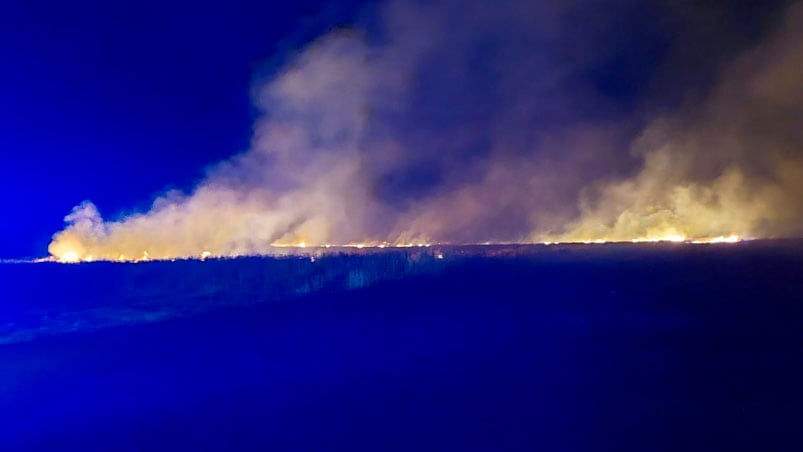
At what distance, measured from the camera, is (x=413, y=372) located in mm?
23266

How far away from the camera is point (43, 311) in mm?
45219

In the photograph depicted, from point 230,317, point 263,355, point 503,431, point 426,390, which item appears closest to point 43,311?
point 230,317

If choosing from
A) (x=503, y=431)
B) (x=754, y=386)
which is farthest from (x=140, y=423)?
(x=754, y=386)

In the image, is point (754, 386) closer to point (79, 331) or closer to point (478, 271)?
point (79, 331)

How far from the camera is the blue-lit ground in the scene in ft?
56.5

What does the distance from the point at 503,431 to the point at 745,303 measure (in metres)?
32.3

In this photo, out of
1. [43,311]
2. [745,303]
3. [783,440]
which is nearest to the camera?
[783,440]

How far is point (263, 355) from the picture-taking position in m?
26.8

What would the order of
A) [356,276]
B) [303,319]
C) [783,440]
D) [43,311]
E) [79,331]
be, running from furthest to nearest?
[356,276], [43,311], [303,319], [79,331], [783,440]

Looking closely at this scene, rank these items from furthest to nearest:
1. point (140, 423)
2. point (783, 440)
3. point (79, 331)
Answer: point (79, 331), point (140, 423), point (783, 440)

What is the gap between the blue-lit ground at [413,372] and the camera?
17.2 m

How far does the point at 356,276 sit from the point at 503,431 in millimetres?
56479

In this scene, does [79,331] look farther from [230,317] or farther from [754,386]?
[754,386]

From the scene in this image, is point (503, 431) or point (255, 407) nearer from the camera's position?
point (503, 431)
